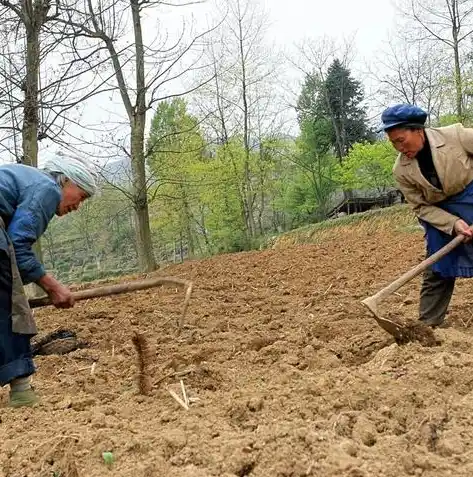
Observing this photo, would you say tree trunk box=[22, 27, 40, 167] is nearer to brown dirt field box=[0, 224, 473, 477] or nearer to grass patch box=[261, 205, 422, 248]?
brown dirt field box=[0, 224, 473, 477]

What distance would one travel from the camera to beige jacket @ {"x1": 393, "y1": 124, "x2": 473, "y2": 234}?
4.29 m

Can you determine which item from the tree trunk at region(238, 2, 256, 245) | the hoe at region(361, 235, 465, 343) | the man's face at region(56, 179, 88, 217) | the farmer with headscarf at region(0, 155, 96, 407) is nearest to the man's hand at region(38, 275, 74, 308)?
the farmer with headscarf at region(0, 155, 96, 407)

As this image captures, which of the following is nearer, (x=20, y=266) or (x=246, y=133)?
(x=20, y=266)

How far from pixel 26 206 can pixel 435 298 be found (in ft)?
9.67

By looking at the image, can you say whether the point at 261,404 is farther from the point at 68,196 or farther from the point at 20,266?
the point at 68,196

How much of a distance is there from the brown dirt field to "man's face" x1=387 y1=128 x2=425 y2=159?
127 centimetres

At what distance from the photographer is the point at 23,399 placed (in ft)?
11.8

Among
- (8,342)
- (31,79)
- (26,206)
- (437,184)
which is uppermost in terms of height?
(31,79)

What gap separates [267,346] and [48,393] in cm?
158

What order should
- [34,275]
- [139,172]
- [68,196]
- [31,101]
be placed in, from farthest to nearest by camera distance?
[139,172] < [31,101] < [68,196] < [34,275]

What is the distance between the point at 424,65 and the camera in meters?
34.5

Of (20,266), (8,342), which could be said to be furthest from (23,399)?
(20,266)

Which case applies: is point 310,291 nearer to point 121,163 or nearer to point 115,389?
point 115,389

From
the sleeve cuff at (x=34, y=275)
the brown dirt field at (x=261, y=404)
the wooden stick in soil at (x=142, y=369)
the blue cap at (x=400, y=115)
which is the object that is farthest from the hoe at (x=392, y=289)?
the sleeve cuff at (x=34, y=275)
